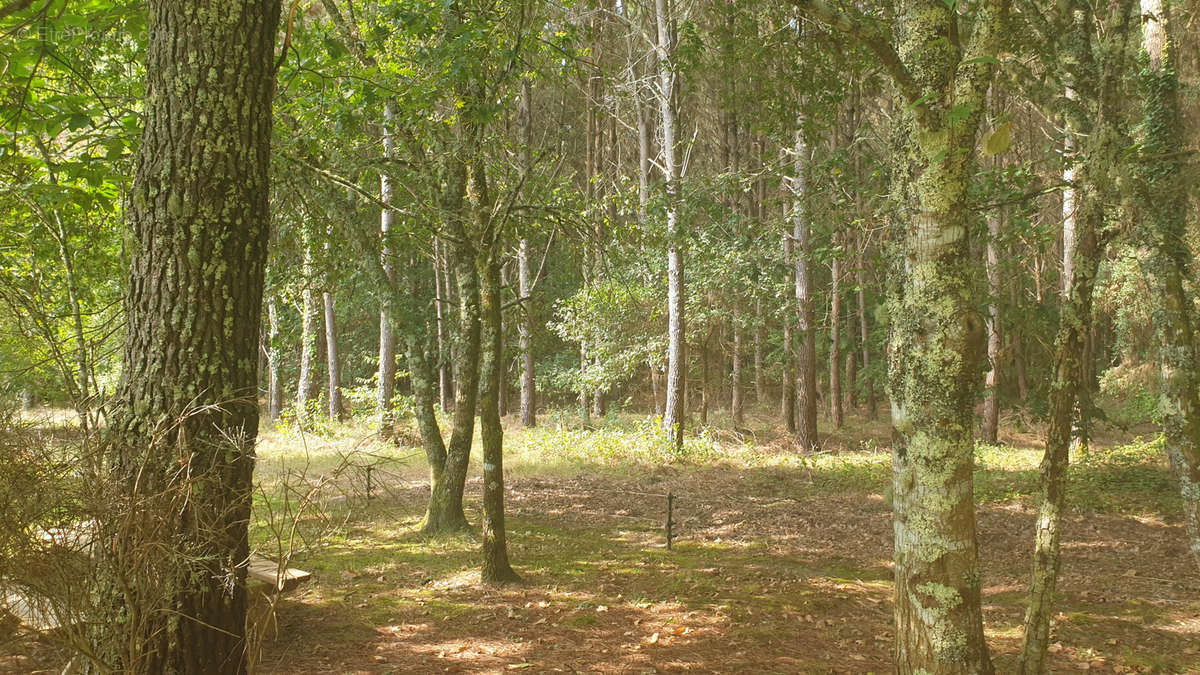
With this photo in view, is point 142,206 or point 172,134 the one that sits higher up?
point 172,134

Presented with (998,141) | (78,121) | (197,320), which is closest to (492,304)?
(78,121)

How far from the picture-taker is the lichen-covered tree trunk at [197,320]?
127 inches

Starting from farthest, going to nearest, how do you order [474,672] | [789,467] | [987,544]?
[789,467] → [987,544] → [474,672]

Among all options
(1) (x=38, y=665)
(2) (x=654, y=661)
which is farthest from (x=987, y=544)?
(1) (x=38, y=665)

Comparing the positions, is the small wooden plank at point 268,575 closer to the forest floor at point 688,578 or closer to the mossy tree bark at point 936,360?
the forest floor at point 688,578

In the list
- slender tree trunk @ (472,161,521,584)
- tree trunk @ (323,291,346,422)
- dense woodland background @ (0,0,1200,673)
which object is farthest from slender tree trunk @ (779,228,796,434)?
slender tree trunk @ (472,161,521,584)

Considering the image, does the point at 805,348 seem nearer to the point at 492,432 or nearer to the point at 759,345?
the point at 759,345

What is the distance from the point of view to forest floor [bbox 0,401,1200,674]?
Answer: 5.61 m

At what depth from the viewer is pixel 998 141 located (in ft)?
9.80

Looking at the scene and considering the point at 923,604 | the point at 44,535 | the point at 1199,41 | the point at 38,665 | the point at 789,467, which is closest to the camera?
the point at 44,535

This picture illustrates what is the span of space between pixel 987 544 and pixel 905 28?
777 cm

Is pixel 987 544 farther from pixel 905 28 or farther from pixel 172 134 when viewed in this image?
pixel 172 134

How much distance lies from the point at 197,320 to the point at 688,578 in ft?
19.2

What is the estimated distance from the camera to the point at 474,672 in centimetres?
540
